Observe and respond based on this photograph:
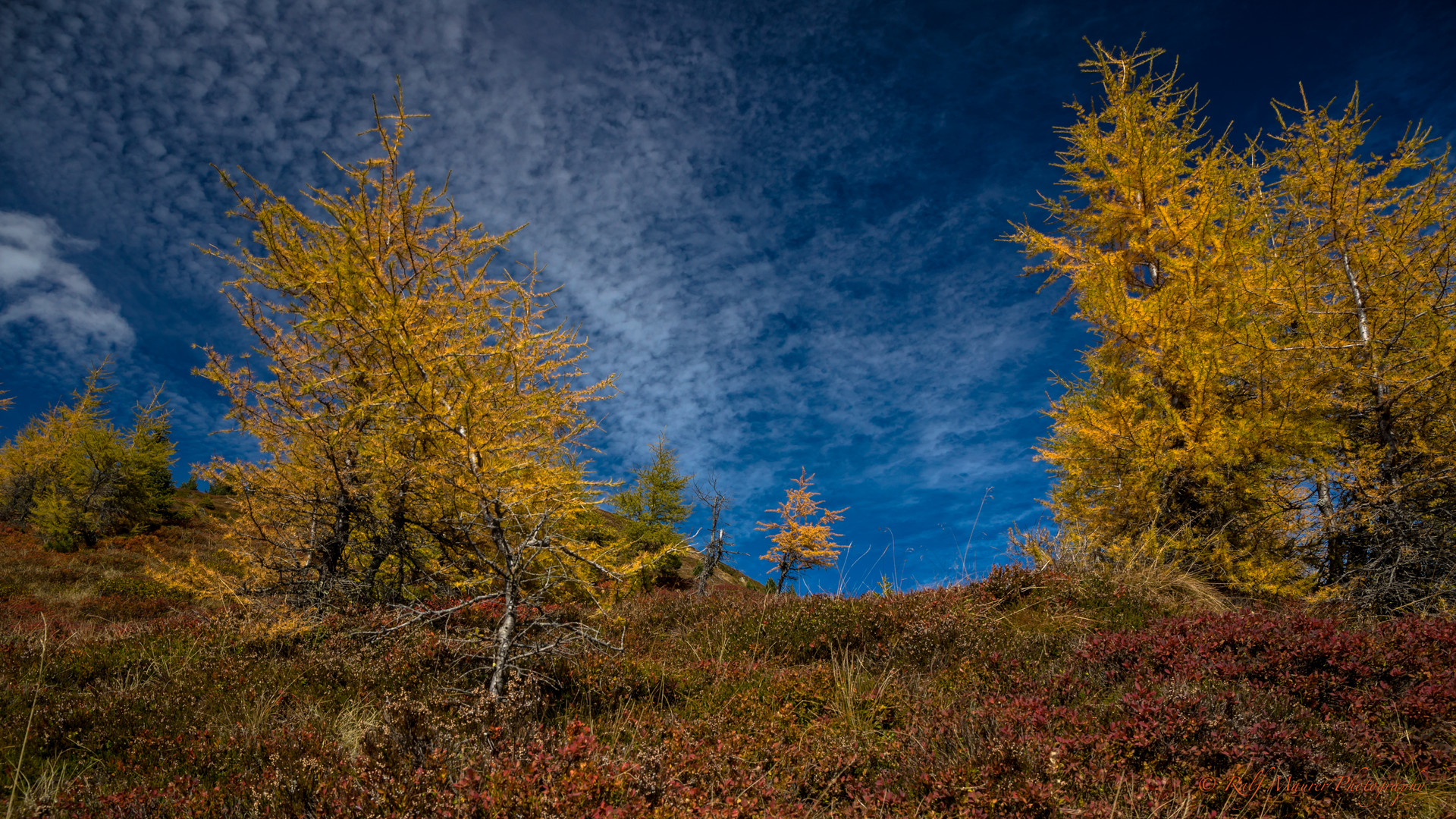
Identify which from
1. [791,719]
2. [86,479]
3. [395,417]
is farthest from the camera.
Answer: [86,479]

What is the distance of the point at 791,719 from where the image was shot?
390 cm

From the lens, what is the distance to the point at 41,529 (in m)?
21.1

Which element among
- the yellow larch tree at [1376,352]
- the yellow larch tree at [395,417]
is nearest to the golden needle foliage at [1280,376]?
the yellow larch tree at [1376,352]

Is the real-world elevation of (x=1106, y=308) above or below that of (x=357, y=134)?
above

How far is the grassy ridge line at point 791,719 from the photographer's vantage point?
2.69 metres

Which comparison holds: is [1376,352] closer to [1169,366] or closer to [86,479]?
[1169,366]

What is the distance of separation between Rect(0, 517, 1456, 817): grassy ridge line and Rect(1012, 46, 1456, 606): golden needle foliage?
3469 mm

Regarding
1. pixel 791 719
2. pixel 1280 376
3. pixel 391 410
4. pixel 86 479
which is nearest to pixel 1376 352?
pixel 1280 376

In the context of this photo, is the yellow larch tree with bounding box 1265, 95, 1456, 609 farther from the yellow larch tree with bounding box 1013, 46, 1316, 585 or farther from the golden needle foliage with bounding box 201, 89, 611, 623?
the golden needle foliage with bounding box 201, 89, 611, 623

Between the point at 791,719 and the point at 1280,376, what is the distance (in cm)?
894

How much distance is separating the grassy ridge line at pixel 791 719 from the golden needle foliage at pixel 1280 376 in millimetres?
3469

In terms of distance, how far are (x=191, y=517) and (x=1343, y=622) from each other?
3726 cm

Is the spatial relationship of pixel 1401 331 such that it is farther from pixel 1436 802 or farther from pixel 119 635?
pixel 119 635

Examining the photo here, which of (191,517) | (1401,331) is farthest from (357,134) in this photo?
(191,517)
